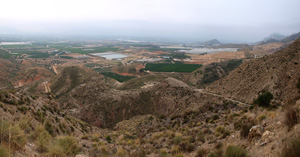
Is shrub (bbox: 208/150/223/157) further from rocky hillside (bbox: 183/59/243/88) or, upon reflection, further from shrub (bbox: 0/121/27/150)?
rocky hillside (bbox: 183/59/243/88)

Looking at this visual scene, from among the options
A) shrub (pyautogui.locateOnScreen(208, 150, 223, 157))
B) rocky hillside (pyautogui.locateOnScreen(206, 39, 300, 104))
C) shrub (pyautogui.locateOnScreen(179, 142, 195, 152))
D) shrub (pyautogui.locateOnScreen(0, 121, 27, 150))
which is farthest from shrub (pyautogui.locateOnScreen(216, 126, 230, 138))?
rocky hillside (pyautogui.locateOnScreen(206, 39, 300, 104))

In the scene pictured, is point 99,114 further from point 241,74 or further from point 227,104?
point 241,74

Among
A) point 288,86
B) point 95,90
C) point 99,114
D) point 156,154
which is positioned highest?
point 288,86

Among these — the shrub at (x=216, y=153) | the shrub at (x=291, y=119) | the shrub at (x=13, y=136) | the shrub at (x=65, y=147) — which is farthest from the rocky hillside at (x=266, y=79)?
the shrub at (x=13, y=136)


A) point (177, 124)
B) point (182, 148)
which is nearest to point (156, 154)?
point (182, 148)

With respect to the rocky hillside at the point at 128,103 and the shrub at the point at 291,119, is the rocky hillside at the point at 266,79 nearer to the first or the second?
the rocky hillside at the point at 128,103

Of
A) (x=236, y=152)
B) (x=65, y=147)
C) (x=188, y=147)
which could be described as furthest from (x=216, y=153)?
(x=65, y=147)

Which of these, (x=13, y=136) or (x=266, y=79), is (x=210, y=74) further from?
(x=13, y=136)

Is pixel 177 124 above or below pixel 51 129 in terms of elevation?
below
